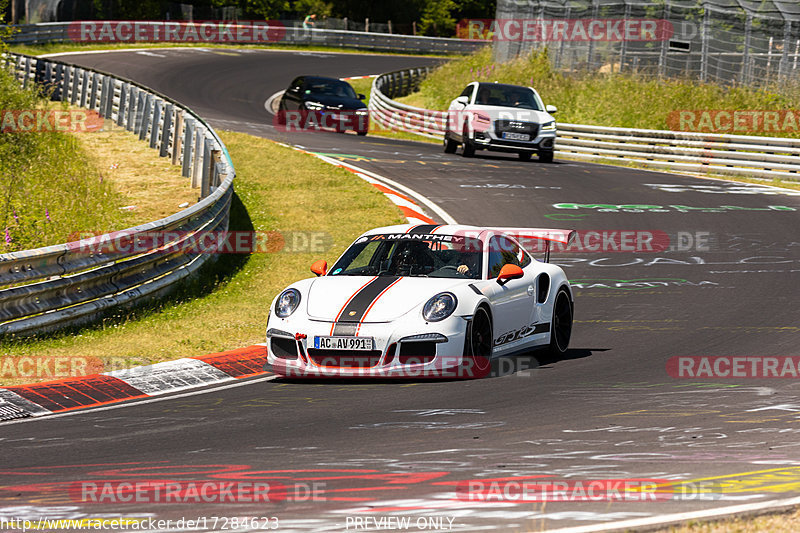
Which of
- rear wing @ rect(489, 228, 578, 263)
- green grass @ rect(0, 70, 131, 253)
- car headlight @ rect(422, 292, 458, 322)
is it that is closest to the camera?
car headlight @ rect(422, 292, 458, 322)

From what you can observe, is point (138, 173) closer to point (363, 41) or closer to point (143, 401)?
point (143, 401)

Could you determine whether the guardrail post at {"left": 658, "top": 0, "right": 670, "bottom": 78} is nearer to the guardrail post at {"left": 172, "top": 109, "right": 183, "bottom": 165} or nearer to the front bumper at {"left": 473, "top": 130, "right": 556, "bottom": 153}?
the front bumper at {"left": 473, "top": 130, "right": 556, "bottom": 153}

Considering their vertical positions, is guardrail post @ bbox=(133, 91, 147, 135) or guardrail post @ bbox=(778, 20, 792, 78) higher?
guardrail post @ bbox=(778, 20, 792, 78)

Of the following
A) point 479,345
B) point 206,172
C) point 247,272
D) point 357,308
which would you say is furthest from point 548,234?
point 206,172

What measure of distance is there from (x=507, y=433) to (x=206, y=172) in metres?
12.9

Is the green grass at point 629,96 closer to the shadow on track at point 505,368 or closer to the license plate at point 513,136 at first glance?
the license plate at point 513,136

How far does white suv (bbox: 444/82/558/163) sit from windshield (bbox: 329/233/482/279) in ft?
52.1

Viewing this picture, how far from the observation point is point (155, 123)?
1000 inches

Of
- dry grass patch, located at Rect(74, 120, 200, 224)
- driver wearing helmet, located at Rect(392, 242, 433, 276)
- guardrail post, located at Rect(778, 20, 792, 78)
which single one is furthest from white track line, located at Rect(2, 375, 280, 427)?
guardrail post, located at Rect(778, 20, 792, 78)

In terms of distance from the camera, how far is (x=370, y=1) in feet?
262

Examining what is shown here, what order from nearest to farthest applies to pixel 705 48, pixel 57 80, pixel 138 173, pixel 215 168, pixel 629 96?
pixel 215 168, pixel 138 173, pixel 57 80, pixel 629 96, pixel 705 48

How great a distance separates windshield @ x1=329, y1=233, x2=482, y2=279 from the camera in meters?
10.2

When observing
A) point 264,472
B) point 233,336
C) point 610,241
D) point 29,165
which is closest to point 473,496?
point 264,472

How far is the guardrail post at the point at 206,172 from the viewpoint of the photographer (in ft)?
63.3
